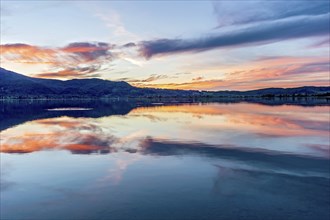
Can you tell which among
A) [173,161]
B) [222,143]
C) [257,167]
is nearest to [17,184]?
[173,161]

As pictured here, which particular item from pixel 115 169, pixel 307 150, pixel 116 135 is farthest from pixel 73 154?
pixel 307 150

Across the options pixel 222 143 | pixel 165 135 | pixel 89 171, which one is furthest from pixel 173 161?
pixel 165 135

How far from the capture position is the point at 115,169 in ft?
52.5

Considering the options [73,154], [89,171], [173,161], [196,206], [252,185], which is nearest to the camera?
[196,206]

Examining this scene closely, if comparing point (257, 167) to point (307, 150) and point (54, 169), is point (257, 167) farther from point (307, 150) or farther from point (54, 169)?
point (54, 169)

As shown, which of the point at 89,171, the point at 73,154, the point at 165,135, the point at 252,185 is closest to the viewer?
the point at 252,185

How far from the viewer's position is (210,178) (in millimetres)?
14102

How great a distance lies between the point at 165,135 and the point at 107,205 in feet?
59.5

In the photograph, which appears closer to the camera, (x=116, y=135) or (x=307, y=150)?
(x=307, y=150)

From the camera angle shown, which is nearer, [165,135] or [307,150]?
[307,150]

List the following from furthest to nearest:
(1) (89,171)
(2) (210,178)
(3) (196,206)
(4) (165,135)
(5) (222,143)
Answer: (4) (165,135), (5) (222,143), (1) (89,171), (2) (210,178), (3) (196,206)

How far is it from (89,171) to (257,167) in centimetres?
800

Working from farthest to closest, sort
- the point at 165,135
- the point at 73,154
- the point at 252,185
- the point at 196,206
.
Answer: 1. the point at 165,135
2. the point at 73,154
3. the point at 252,185
4. the point at 196,206

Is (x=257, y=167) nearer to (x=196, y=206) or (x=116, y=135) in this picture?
(x=196, y=206)
